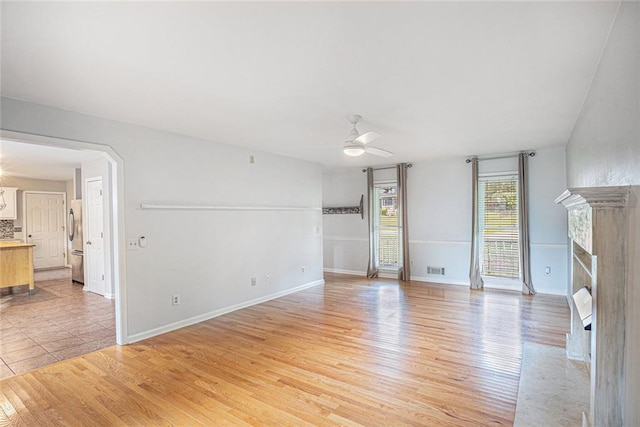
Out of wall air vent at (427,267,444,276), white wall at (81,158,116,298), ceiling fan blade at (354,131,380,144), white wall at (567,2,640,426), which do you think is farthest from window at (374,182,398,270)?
white wall at (81,158,116,298)

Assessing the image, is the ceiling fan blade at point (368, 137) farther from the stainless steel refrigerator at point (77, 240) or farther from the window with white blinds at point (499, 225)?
the stainless steel refrigerator at point (77, 240)

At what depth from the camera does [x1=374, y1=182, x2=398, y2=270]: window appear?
24.2 feet

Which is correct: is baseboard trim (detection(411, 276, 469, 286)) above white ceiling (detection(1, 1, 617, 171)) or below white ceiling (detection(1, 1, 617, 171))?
below

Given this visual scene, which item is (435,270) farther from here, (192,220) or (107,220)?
(107,220)

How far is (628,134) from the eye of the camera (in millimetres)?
1660

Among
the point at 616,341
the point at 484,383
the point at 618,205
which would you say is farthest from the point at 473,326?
the point at 618,205

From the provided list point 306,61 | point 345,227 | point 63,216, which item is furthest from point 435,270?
point 63,216

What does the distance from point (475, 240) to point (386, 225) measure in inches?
75.8

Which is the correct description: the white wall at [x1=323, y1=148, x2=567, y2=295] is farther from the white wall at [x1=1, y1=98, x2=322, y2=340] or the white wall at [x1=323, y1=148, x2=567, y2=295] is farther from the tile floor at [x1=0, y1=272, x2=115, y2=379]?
the tile floor at [x1=0, y1=272, x2=115, y2=379]

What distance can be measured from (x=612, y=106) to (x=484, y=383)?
2.28 m

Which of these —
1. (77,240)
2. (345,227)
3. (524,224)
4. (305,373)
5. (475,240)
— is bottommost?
(305,373)

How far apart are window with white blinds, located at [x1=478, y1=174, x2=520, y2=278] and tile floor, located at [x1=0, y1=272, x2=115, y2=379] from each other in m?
6.27

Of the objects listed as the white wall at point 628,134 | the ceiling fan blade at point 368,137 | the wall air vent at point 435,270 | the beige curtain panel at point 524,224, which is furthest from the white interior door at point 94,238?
the beige curtain panel at point 524,224

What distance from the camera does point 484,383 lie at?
277cm
